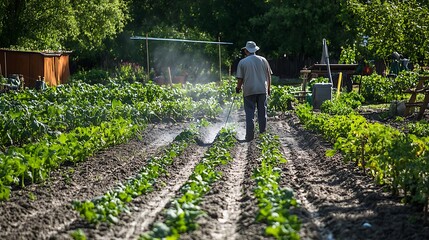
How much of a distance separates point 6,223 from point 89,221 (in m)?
0.85

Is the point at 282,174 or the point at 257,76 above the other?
the point at 257,76

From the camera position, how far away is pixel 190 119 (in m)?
19.0

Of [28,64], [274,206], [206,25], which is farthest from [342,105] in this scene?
[206,25]

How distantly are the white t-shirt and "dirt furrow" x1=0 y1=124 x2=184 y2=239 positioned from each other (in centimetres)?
203

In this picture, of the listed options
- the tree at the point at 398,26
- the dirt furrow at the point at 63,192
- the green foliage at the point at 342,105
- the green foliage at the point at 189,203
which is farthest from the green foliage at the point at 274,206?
the tree at the point at 398,26

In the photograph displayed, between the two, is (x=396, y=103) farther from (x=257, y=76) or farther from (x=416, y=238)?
(x=416, y=238)

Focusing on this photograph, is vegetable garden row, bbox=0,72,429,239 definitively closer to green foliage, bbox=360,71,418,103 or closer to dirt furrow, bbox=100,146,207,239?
dirt furrow, bbox=100,146,207,239

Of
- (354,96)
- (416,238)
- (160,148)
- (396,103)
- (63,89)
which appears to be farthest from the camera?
(354,96)

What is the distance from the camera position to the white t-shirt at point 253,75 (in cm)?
1402

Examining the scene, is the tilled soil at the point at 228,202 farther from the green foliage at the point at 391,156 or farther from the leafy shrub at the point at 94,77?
the leafy shrub at the point at 94,77

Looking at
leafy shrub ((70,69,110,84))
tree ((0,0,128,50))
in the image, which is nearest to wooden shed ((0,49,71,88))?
tree ((0,0,128,50))

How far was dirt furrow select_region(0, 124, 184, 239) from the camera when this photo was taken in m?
6.89

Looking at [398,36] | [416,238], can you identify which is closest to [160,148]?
[416,238]

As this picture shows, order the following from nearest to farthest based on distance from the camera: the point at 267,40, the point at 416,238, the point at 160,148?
1. the point at 416,238
2. the point at 160,148
3. the point at 267,40
